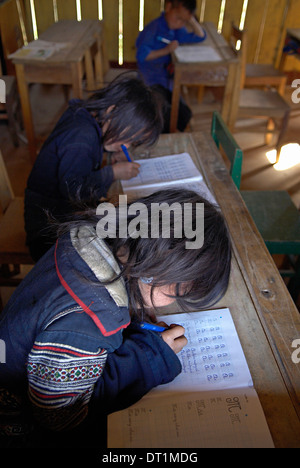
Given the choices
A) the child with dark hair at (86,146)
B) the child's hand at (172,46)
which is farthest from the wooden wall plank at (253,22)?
the child with dark hair at (86,146)

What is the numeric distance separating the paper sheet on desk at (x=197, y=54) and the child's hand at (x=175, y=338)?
2.09 metres

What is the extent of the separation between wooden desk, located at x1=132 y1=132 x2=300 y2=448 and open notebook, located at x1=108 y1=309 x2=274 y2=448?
0.08ft

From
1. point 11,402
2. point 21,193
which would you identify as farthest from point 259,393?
point 21,193

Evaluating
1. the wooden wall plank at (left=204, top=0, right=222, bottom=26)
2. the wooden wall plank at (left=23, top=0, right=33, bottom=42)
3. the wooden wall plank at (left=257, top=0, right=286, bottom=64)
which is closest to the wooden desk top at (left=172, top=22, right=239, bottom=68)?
the wooden wall plank at (left=204, top=0, right=222, bottom=26)

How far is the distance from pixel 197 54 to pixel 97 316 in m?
2.36

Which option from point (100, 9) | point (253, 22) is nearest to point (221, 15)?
point (253, 22)

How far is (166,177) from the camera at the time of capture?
4.59ft

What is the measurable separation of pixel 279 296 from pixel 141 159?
84 cm

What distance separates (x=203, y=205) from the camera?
2.51 ft

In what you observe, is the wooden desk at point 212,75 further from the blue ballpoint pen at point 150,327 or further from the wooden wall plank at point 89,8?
the blue ballpoint pen at point 150,327

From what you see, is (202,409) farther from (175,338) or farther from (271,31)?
(271,31)

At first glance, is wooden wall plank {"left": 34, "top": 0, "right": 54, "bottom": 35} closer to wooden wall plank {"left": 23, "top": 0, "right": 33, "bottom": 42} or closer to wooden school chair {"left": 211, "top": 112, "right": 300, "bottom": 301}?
wooden wall plank {"left": 23, "top": 0, "right": 33, "bottom": 42}
